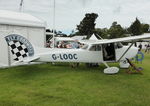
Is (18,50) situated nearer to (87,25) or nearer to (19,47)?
(19,47)

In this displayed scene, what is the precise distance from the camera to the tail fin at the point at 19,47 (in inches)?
371

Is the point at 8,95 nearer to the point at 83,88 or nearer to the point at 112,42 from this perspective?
the point at 83,88

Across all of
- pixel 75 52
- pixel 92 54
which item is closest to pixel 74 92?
pixel 75 52

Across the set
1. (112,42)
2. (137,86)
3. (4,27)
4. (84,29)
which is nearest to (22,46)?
(4,27)

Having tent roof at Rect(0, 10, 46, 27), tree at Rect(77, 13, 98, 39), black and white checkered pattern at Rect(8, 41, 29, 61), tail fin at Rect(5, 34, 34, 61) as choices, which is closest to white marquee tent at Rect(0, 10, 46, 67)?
tent roof at Rect(0, 10, 46, 27)

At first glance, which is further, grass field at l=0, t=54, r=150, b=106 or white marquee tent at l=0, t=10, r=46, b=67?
white marquee tent at l=0, t=10, r=46, b=67

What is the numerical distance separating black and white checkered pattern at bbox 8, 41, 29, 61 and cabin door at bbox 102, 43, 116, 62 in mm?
3942

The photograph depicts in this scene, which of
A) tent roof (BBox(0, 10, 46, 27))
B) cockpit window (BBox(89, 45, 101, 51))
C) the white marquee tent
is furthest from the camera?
tent roof (BBox(0, 10, 46, 27))

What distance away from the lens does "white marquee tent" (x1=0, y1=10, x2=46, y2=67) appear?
11281 millimetres

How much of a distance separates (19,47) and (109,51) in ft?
15.1

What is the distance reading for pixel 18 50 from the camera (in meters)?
9.43

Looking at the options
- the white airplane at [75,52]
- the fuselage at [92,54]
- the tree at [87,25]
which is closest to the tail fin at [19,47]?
the white airplane at [75,52]

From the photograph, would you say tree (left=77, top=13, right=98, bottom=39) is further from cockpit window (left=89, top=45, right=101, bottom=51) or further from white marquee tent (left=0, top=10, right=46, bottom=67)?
cockpit window (left=89, top=45, right=101, bottom=51)

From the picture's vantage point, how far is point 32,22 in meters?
12.9
